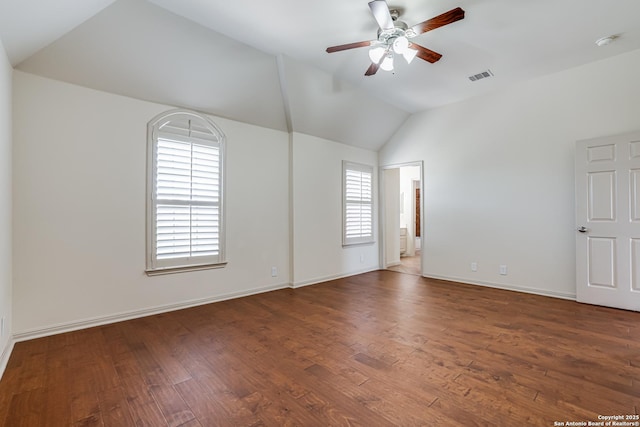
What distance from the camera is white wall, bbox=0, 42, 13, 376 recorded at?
Result: 2.26 metres

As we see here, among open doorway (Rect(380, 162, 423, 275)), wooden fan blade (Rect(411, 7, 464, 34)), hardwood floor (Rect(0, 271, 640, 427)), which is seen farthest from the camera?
open doorway (Rect(380, 162, 423, 275))

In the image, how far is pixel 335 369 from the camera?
2.19 meters

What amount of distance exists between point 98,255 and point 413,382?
3.28 meters

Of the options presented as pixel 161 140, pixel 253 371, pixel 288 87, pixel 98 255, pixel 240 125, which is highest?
pixel 288 87

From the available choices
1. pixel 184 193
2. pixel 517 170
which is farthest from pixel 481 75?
pixel 184 193

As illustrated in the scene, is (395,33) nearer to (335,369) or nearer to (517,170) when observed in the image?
(335,369)

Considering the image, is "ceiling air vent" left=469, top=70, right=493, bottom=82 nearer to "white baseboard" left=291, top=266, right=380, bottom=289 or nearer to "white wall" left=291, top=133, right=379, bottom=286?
"white wall" left=291, top=133, right=379, bottom=286

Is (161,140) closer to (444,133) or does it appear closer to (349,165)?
(349,165)

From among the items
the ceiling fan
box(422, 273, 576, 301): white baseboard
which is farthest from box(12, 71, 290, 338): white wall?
box(422, 273, 576, 301): white baseboard

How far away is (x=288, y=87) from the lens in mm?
4039

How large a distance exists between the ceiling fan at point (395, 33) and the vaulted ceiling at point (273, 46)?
0.29 m

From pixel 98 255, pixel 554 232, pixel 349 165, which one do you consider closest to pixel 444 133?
pixel 349 165

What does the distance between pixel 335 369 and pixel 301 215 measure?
291 centimetres

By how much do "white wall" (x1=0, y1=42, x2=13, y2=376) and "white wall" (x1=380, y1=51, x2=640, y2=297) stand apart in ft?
18.0
